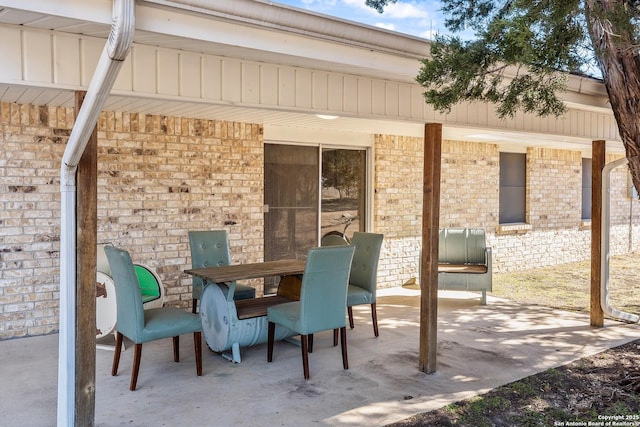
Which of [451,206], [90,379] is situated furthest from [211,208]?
[451,206]

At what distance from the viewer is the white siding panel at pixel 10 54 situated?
2.69 m

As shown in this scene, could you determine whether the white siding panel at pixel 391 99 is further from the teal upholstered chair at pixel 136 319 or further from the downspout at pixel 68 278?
the downspout at pixel 68 278

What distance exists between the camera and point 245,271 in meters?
4.71

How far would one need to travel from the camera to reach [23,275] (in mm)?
5148

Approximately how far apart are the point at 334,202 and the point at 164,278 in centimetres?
259

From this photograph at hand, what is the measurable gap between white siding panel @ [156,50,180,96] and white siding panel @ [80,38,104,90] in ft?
1.16

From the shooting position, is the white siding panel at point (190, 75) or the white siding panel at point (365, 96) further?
the white siding panel at point (365, 96)

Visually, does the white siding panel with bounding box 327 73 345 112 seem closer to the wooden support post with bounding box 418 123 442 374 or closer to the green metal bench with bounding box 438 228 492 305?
the wooden support post with bounding box 418 123 442 374

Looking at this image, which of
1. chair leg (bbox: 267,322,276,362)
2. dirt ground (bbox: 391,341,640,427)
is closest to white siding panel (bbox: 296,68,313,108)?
chair leg (bbox: 267,322,276,362)

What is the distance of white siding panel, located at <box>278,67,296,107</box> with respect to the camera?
369 centimetres

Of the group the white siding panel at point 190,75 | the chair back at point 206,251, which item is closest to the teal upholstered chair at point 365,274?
the chair back at point 206,251

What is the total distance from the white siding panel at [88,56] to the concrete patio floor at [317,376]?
2.04 meters

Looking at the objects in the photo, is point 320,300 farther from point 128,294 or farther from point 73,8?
point 73,8

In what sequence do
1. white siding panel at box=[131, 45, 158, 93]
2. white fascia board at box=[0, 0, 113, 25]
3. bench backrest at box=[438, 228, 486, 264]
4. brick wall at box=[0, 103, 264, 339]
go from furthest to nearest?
bench backrest at box=[438, 228, 486, 264] < brick wall at box=[0, 103, 264, 339] < white siding panel at box=[131, 45, 158, 93] < white fascia board at box=[0, 0, 113, 25]
